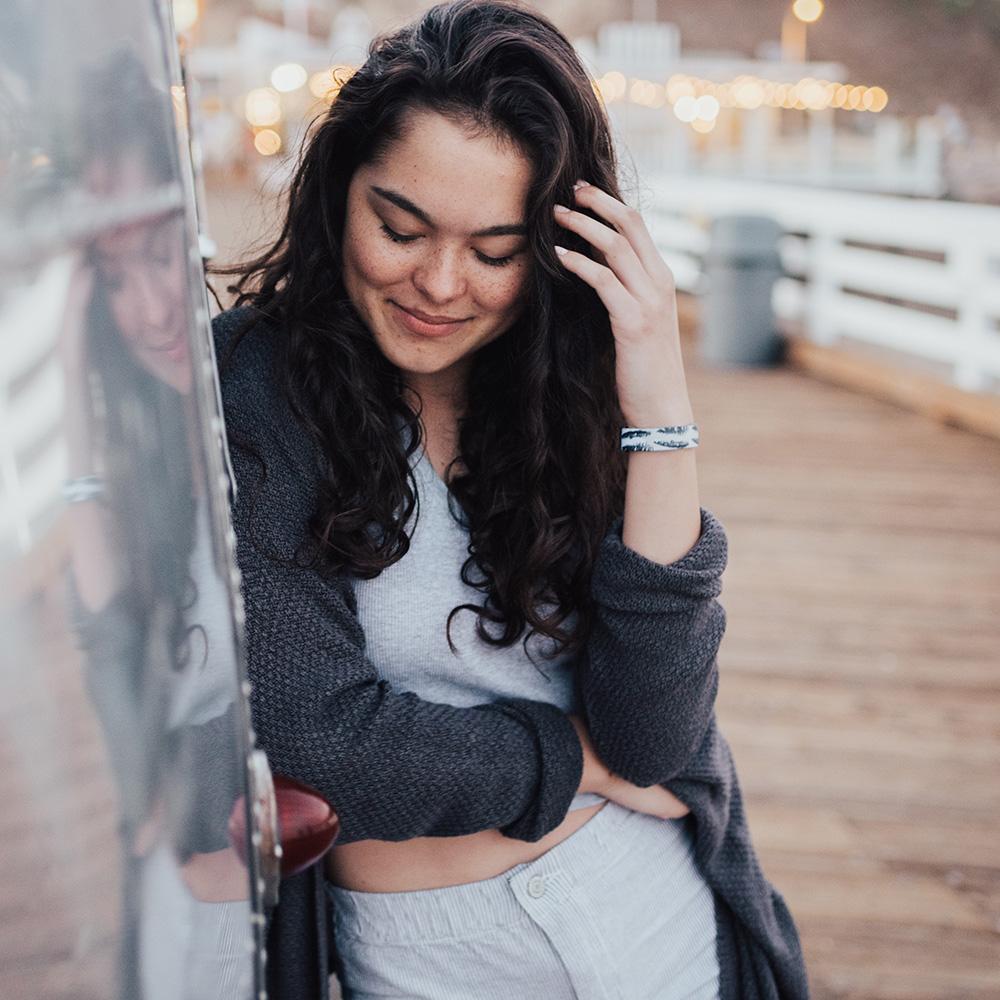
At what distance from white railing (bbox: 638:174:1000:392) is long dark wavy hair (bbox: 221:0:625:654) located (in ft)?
15.7

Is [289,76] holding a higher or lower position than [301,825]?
higher

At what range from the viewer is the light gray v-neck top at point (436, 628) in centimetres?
129

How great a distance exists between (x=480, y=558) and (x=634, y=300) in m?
0.32

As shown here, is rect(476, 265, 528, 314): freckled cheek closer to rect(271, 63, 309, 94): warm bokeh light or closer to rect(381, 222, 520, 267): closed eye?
rect(381, 222, 520, 267): closed eye

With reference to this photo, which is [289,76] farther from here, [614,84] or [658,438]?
[658,438]

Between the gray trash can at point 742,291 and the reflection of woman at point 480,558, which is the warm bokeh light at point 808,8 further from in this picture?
the reflection of woman at point 480,558

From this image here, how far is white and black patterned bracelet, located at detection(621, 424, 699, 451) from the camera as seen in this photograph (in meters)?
1.28

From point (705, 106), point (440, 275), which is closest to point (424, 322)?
point (440, 275)

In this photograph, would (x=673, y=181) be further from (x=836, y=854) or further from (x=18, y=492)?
(x=18, y=492)

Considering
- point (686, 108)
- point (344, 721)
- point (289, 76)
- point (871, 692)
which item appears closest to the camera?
point (344, 721)

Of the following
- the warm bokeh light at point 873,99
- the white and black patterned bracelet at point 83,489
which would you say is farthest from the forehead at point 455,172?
the warm bokeh light at point 873,99

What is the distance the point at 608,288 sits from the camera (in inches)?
49.4

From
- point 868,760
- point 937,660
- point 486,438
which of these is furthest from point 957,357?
point 486,438

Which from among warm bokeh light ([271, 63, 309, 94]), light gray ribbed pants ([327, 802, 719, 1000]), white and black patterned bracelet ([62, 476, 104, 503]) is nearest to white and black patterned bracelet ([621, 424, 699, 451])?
light gray ribbed pants ([327, 802, 719, 1000])
